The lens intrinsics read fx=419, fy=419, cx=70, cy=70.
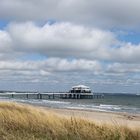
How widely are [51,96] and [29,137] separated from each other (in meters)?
134

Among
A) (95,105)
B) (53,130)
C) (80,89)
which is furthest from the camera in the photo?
(80,89)

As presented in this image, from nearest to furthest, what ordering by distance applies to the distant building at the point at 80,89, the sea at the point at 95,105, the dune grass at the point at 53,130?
the dune grass at the point at 53,130 < the sea at the point at 95,105 < the distant building at the point at 80,89

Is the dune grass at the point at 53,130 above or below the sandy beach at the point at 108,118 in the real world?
above

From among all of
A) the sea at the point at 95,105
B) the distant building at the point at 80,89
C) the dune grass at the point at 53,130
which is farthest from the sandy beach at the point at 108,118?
the distant building at the point at 80,89

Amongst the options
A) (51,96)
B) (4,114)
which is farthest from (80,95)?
(4,114)

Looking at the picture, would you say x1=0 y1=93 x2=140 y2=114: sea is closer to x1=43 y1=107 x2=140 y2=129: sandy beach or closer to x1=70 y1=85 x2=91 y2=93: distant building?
x1=43 y1=107 x2=140 y2=129: sandy beach

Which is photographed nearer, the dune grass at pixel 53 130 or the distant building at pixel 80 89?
the dune grass at pixel 53 130

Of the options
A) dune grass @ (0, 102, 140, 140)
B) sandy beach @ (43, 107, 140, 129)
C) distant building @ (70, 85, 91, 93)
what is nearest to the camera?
dune grass @ (0, 102, 140, 140)

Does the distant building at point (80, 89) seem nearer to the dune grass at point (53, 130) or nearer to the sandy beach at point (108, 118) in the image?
the sandy beach at point (108, 118)

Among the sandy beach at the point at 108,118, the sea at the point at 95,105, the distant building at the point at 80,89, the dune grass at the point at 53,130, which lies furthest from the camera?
the distant building at the point at 80,89

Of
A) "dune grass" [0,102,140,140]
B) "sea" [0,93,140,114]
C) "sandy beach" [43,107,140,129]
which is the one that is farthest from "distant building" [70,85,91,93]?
"dune grass" [0,102,140,140]

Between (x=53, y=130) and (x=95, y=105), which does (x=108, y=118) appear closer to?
(x=53, y=130)

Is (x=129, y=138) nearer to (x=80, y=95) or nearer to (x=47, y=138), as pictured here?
(x=47, y=138)

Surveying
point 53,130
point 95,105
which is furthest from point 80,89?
point 53,130
